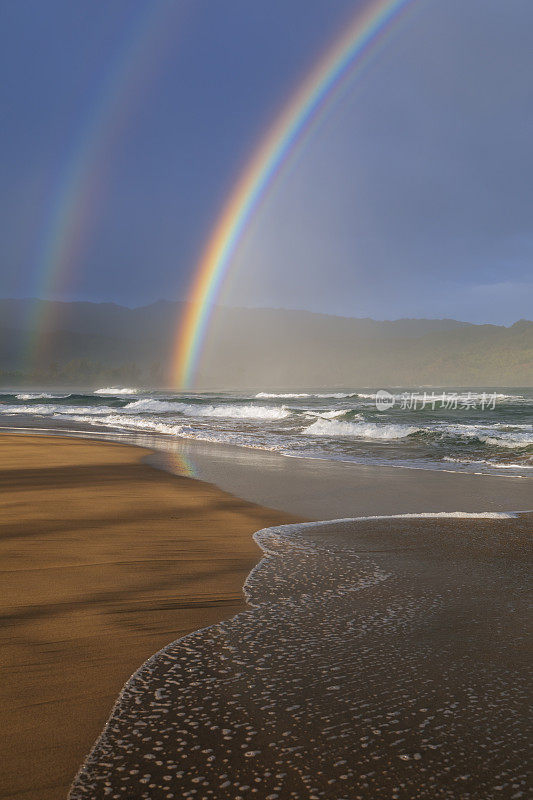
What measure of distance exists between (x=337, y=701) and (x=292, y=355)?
151 metres

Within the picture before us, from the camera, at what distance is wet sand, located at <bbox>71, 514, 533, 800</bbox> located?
1.75m

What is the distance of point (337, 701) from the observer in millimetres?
2223

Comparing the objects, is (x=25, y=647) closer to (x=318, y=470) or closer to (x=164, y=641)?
(x=164, y=641)

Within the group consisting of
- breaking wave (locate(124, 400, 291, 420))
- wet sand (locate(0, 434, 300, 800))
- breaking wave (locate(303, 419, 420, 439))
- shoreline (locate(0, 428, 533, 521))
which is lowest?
shoreline (locate(0, 428, 533, 521))

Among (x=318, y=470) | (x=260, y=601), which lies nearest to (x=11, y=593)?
(x=260, y=601)

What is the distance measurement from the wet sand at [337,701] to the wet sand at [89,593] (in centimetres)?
15

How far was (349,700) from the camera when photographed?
2.23 meters

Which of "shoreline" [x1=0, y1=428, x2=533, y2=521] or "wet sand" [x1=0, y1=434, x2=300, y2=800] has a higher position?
"wet sand" [x1=0, y1=434, x2=300, y2=800]

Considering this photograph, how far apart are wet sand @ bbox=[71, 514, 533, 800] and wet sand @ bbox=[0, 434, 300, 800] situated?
0.15 meters

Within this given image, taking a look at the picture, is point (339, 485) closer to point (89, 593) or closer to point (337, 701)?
point (89, 593)

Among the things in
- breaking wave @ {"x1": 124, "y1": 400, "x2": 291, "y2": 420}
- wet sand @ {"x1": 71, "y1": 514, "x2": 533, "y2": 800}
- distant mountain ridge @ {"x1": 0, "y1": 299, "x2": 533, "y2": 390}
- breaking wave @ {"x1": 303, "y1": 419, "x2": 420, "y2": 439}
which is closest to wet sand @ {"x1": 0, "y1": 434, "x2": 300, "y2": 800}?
wet sand @ {"x1": 71, "y1": 514, "x2": 533, "y2": 800}

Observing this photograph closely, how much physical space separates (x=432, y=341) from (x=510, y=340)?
20611 millimetres

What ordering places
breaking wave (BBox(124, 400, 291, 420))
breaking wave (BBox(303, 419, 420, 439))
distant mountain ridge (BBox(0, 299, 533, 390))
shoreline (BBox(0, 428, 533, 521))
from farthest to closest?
distant mountain ridge (BBox(0, 299, 533, 390)) < breaking wave (BBox(124, 400, 291, 420)) < breaking wave (BBox(303, 419, 420, 439)) < shoreline (BBox(0, 428, 533, 521))

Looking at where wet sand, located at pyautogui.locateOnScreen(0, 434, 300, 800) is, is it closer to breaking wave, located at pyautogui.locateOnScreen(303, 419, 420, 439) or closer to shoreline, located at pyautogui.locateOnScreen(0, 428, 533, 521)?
shoreline, located at pyautogui.locateOnScreen(0, 428, 533, 521)
